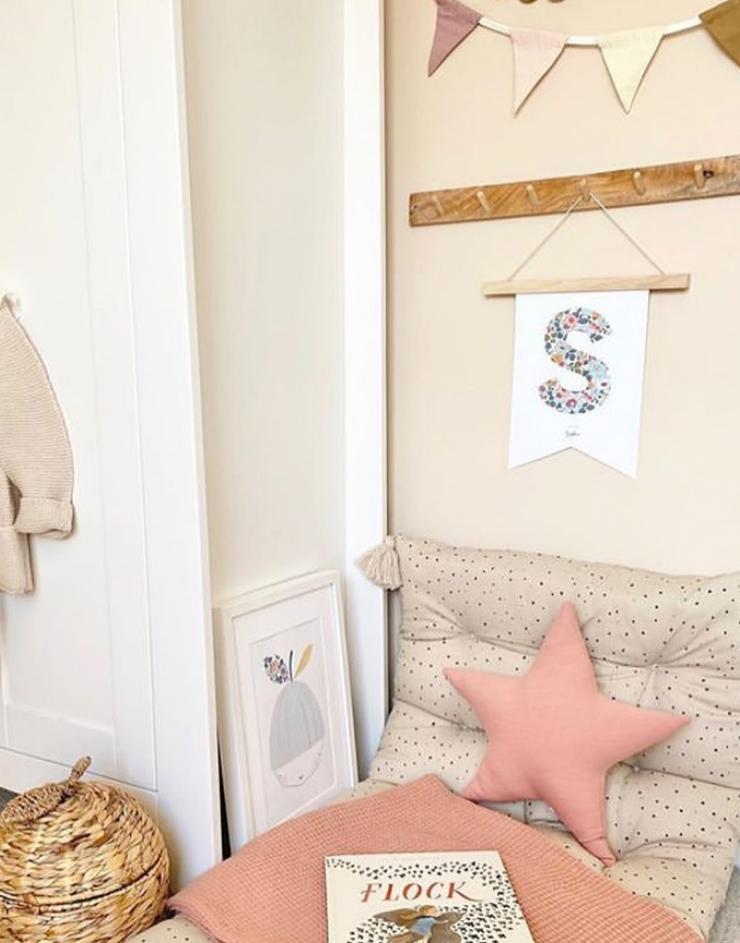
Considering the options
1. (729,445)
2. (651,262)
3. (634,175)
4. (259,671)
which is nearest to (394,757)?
(259,671)

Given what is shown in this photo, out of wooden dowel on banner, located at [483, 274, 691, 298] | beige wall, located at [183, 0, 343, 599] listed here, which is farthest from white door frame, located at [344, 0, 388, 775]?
wooden dowel on banner, located at [483, 274, 691, 298]

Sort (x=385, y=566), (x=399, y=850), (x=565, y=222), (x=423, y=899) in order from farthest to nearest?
(x=385, y=566), (x=565, y=222), (x=399, y=850), (x=423, y=899)

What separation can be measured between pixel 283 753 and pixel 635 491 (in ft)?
2.81

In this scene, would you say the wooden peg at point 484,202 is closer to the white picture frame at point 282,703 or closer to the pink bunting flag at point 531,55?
the pink bunting flag at point 531,55

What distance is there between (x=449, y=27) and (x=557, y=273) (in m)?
0.56

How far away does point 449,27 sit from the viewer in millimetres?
1626

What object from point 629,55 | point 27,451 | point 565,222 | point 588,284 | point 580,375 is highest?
point 629,55

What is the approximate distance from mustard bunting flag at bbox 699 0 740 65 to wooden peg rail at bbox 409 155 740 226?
18cm

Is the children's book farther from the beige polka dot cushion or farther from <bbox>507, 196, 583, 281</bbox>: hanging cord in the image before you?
<bbox>507, 196, 583, 281</bbox>: hanging cord

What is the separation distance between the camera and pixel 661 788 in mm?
1414

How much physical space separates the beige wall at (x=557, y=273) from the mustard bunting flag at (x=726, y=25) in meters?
0.02

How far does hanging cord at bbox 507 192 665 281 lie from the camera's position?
4.94 feet

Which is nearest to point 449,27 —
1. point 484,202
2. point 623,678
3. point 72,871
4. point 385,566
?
point 484,202

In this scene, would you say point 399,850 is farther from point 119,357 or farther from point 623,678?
point 119,357
